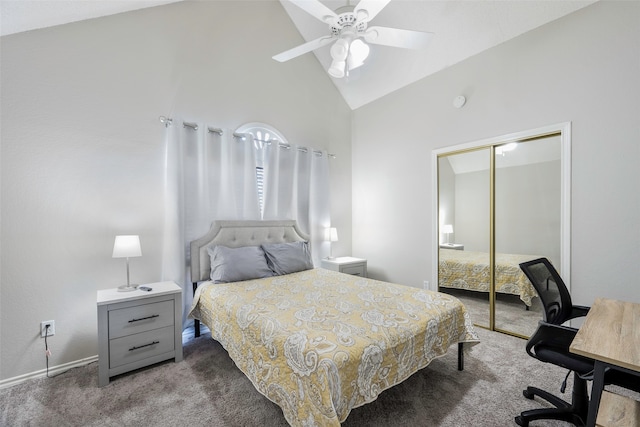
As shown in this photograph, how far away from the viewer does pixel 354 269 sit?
12.8 ft

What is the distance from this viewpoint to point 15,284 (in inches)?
82.9

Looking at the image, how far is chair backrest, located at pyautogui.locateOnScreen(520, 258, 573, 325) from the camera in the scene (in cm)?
178

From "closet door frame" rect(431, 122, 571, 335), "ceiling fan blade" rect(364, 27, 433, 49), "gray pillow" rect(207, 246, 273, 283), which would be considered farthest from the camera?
"gray pillow" rect(207, 246, 273, 283)

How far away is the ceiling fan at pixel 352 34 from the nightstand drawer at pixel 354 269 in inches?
94.7

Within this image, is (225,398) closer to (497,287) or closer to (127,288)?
(127,288)

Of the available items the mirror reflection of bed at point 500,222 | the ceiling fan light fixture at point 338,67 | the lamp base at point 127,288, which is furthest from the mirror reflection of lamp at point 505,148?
the lamp base at point 127,288

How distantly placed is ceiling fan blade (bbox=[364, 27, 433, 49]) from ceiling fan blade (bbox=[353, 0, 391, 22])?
0.15 m

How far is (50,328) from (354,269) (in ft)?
10.4

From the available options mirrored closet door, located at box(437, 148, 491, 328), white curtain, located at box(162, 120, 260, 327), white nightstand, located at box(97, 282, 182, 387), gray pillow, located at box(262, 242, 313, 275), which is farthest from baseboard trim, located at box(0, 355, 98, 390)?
mirrored closet door, located at box(437, 148, 491, 328)

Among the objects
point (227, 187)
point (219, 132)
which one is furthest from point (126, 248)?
point (219, 132)

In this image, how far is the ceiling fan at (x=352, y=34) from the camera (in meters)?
1.97

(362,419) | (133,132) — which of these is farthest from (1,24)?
(362,419)

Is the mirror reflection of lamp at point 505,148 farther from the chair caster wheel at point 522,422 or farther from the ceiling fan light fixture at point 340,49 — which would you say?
the chair caster wheel at point 522,422

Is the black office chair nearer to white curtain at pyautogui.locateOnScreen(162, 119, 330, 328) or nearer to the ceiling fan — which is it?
the ceiling fan
